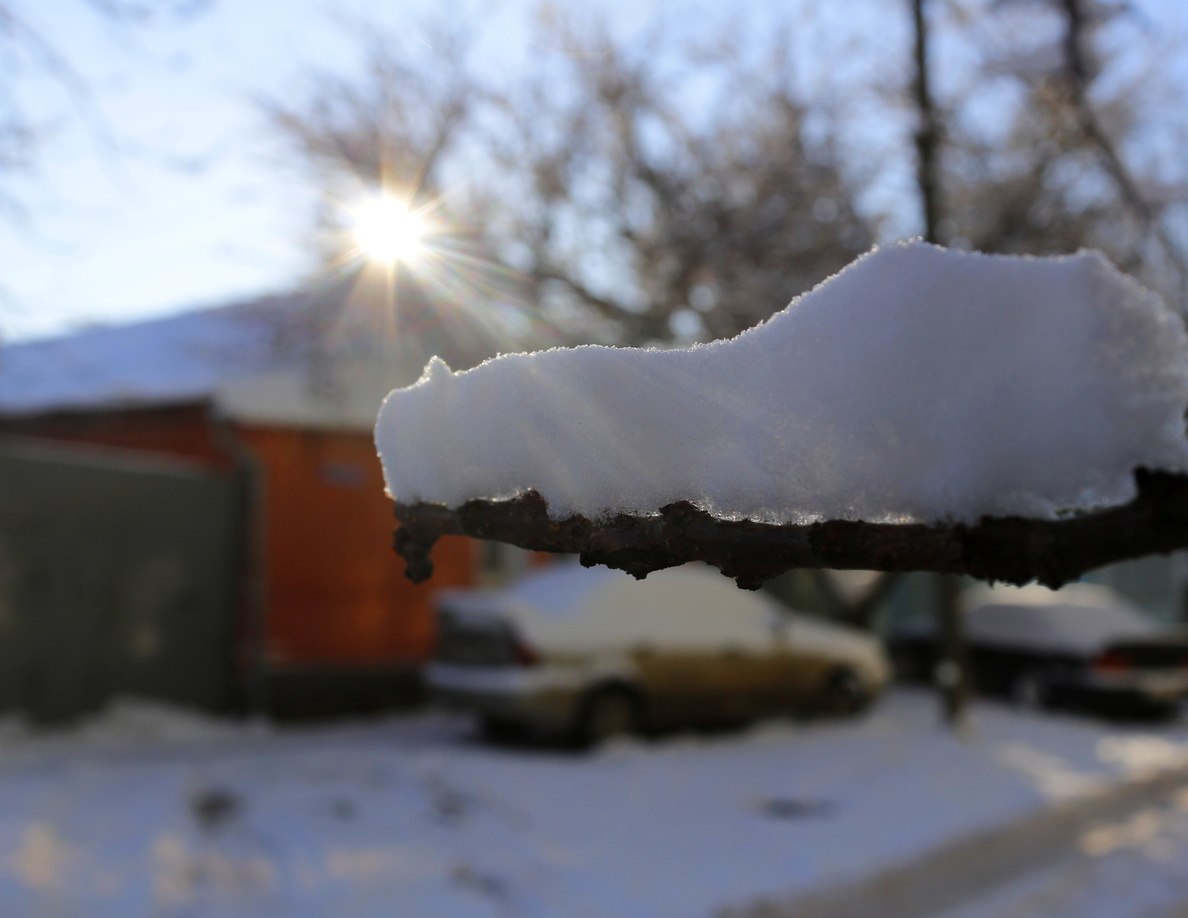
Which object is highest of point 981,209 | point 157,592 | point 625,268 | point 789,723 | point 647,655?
point 981,209

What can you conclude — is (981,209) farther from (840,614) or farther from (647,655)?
(647,655)

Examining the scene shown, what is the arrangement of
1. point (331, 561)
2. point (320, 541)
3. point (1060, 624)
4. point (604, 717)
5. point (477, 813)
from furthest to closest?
point (1060, 624) → point (331, 561) → point (320, 541) → point (604, 717) → point (477, 813)

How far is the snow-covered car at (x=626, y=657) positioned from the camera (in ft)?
29.6

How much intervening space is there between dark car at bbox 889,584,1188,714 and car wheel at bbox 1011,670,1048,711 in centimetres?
1

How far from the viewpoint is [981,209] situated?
1132 cm

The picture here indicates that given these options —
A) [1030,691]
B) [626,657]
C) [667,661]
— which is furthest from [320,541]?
[1030,691]

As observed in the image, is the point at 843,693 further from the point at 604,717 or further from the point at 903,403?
the point at 903,403

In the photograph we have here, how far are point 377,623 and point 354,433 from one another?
203cm

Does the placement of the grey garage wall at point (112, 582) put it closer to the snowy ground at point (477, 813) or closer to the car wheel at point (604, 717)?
the snowy ground at point (477, 813)

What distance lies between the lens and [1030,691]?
13.1m

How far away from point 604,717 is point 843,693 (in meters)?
2.97

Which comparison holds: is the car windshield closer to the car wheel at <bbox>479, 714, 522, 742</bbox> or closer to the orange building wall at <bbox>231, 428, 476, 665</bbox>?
the car wheel at <bbox>479, 714, 522, 742</bbox>

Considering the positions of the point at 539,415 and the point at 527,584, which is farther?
the point at 527,584

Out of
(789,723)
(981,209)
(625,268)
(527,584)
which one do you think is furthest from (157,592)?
(981,209)
